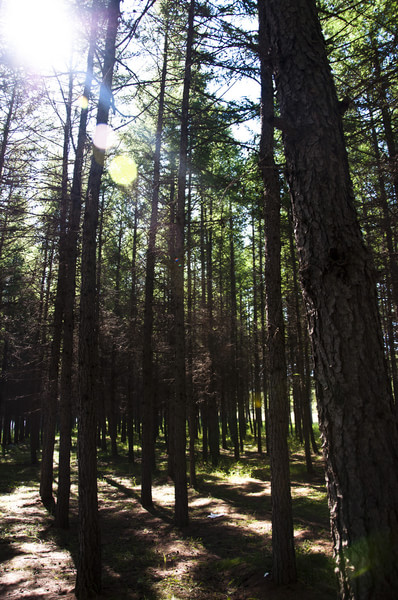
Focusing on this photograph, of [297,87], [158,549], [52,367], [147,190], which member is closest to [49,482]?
[52,367]

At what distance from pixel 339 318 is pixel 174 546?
28.3 ft

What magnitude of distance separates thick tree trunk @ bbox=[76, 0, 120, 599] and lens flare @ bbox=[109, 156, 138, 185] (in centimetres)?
541

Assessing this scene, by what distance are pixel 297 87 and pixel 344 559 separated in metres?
3.66

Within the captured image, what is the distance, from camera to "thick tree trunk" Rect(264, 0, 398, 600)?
2.45 m

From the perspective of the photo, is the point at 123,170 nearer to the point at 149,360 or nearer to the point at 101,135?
the point at 101,135

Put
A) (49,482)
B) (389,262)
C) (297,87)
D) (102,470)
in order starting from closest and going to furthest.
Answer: (297,87)
(389,262)
(49,482)
(102,470)

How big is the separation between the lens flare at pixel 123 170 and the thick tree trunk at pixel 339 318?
34.2 ft

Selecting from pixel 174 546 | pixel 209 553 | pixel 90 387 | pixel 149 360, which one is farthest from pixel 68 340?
pixel 209 553

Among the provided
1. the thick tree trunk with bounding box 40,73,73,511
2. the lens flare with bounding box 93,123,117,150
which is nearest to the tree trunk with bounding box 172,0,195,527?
the thick tree trunk with bounding box 40,73,73,511

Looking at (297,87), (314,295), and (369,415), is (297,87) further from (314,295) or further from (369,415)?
(369,415)

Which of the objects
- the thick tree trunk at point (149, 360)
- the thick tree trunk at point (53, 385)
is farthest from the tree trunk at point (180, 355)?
the thick tree trunk at point (53, 385)

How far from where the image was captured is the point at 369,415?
8.51ft

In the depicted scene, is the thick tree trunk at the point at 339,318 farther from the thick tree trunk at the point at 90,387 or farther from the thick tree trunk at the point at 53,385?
the thick tree trunk at the point at 53,385

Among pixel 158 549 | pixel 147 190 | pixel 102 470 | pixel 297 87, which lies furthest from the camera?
pixel 102 470
